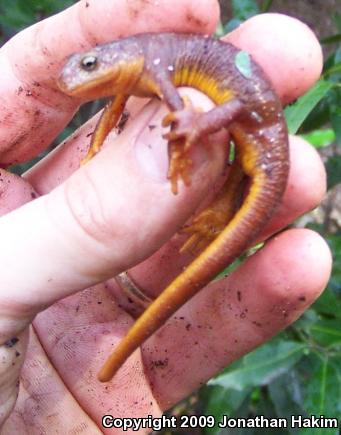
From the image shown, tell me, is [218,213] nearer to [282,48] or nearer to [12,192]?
[282,48]

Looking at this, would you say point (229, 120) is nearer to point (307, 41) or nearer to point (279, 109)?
point (279, 109)

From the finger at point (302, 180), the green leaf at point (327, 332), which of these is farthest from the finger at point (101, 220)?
the green leaf at point (327, 332)

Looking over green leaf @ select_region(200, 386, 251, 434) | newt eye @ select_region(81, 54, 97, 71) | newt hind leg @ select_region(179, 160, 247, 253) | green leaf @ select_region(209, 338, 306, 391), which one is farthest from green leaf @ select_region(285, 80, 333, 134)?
green leaf @ select_region(200, 386, 251, 434)

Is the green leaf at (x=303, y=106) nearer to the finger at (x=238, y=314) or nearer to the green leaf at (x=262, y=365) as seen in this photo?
the finger at (x=238, y=314)

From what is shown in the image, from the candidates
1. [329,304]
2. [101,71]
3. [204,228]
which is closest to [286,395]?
[329,304]

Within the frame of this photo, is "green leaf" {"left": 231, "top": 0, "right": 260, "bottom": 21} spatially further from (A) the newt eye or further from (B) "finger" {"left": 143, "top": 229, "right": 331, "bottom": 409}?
(B) "finger" {"left": 143, "top": 229, "right": 331, "bottom": 409}

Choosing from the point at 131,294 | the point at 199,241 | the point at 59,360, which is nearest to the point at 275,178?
the point at 199,241

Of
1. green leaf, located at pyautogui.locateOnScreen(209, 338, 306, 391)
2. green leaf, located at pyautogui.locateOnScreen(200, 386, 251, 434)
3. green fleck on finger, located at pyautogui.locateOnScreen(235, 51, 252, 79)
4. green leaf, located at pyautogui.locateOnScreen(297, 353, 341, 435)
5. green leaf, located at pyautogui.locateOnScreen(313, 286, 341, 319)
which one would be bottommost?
green leaf, located at pyautogui.locateOnScreen(200, 386, 251, 434)
